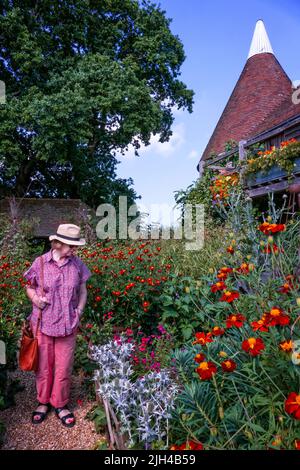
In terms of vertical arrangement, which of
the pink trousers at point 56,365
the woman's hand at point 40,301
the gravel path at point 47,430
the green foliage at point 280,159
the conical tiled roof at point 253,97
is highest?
the conical tiled roof at point 253,97

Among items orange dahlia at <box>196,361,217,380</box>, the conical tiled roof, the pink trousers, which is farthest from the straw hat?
the conical tiled roof

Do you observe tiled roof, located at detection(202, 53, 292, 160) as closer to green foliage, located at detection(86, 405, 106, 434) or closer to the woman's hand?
the woman's hand

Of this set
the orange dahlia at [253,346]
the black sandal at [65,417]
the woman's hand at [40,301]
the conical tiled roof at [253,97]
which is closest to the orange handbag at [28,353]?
the woman's hand at [40,301]

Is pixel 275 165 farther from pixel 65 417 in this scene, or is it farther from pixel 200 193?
pixel 65 417

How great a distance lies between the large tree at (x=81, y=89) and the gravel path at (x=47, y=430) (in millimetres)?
10174

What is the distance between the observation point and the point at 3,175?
16516mm

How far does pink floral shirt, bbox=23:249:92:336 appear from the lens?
10.1ft

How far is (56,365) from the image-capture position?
315 centimetres

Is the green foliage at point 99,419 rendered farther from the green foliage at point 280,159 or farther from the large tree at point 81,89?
the large tree at point 81,89

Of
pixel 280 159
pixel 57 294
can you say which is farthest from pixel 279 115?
pixel 57 294

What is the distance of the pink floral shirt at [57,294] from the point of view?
3066mm

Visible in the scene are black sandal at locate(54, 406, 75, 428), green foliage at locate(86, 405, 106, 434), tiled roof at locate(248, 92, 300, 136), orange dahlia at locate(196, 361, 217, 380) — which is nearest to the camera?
orange dahlia at locate(196, 361, 217, 380)

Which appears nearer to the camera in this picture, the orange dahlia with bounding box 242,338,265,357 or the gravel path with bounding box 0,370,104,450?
the orange dahlia with bounding box 242,338,265,357

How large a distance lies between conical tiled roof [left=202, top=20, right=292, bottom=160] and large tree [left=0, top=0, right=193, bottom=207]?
2.38 metres
